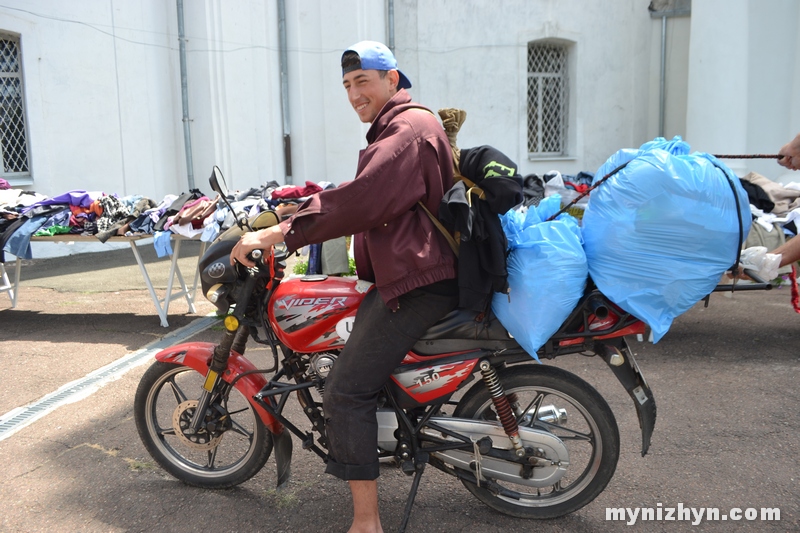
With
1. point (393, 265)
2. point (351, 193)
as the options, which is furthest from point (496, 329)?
point (351, 193)

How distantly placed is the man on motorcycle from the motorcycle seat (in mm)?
57

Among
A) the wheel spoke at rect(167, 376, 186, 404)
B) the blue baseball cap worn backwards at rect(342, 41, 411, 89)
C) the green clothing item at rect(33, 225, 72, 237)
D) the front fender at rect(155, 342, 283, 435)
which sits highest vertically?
the blue baseball cap worn backwards at rect(342, 41, 411, 89)

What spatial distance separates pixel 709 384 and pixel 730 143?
24.2ft

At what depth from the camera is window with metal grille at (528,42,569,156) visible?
13305 mm

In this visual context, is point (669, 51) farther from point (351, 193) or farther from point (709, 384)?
point (351, 193)

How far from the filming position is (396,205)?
8.09 ft

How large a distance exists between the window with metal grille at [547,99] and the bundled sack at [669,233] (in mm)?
11122

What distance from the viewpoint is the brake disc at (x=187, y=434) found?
3.17 metres

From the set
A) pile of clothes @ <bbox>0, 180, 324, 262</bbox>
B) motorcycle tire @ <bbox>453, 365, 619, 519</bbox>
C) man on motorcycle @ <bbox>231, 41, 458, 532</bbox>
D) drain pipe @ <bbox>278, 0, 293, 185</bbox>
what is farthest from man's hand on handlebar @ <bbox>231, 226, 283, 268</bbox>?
drain pipe @ <bbox>278, 0, 293, 185</bbox>

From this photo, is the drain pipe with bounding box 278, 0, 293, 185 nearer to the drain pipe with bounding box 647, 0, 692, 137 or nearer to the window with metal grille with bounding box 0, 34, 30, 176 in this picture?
the window with metal grille with bounding box 0, 34, 30, 176

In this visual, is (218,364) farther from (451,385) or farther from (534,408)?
(534,408)

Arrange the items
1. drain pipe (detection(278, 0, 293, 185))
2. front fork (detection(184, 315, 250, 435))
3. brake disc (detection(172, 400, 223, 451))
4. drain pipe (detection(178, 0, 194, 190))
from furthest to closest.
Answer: drain pipe (detection(278, 0, 293, 185)) < drain pipe (detection(178, 0, 194, 190)) < brake disc (detection(172, 400, 223, 451)) < front fork (detection(184, 315, 250, 435))

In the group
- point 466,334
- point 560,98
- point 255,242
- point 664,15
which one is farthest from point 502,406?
point 664,15

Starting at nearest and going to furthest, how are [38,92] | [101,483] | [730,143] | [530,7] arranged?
[101,483] → [38,92] → [730,143] → [530,7]
